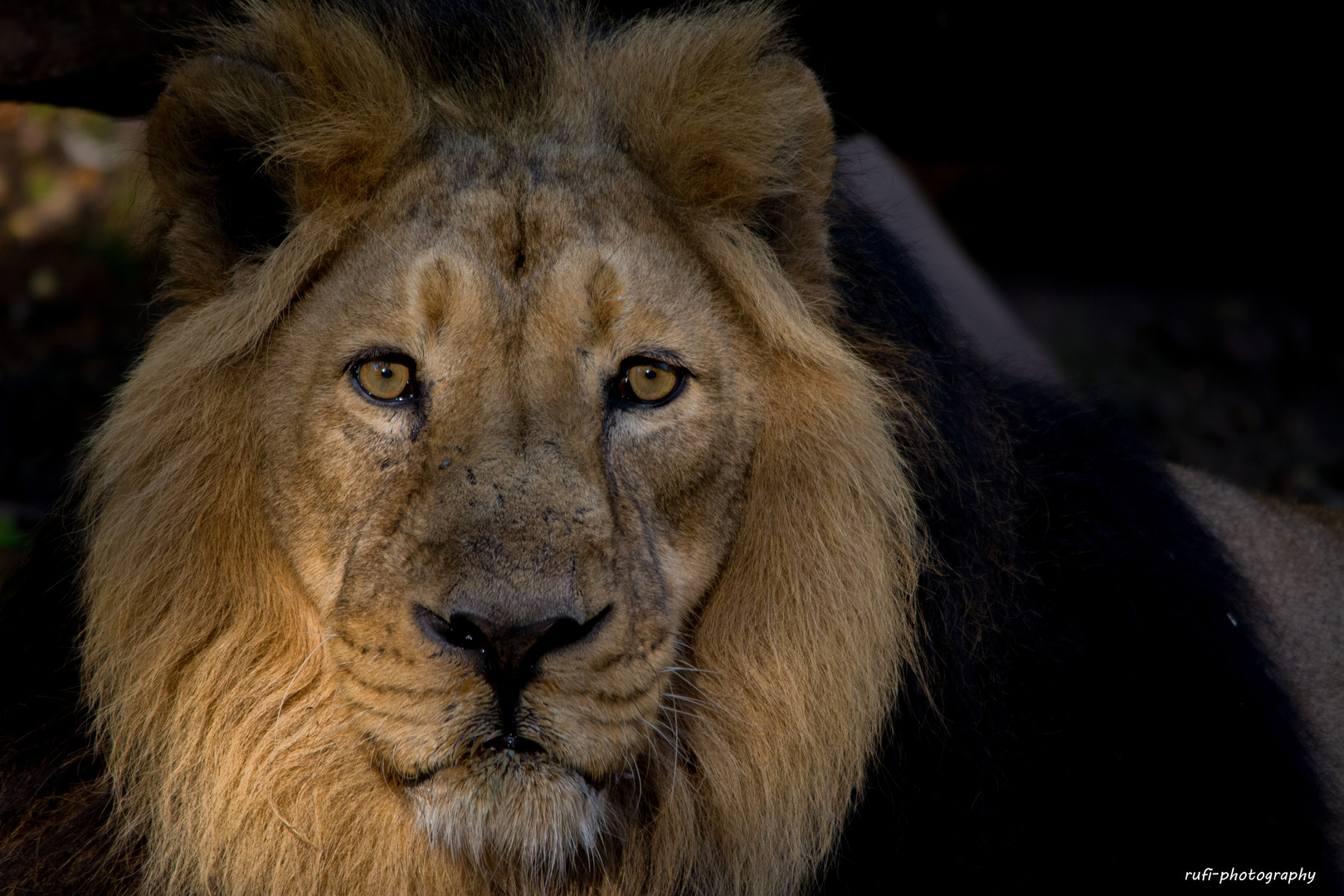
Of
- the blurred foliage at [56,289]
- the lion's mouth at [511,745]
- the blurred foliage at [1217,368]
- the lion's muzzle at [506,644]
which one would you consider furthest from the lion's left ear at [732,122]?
the blurred foliage at [1217,368]

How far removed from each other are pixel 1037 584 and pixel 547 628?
1.26 m

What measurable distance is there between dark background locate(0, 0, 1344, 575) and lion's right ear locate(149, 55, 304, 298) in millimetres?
290

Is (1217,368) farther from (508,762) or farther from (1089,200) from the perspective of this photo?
(508,762)

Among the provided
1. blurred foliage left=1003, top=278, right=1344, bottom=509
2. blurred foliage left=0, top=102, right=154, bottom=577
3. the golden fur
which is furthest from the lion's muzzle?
blurred foliage left=1003, top=278, right=1344, bottom=509

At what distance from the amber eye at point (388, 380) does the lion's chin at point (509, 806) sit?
71 centimetres

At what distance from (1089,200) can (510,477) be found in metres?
6.17

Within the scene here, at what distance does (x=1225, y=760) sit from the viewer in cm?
270

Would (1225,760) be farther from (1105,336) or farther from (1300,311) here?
(1300,311)

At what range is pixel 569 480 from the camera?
2135 millimetres

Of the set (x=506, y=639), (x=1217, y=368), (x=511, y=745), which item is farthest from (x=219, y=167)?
(x=1217, y=368)

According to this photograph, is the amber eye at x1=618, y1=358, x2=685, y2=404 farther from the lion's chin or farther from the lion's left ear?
the lion's chin

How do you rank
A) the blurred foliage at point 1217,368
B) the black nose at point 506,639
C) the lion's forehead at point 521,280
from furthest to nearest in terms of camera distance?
1. the blurred foliage at point 1217,368
2. the lion's forehead at point 521,280
3. the black nose at point 506,639

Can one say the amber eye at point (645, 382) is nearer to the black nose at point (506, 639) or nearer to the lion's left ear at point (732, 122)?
the lion's left ear at point (732, 122)

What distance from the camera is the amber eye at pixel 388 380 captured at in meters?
2.29
